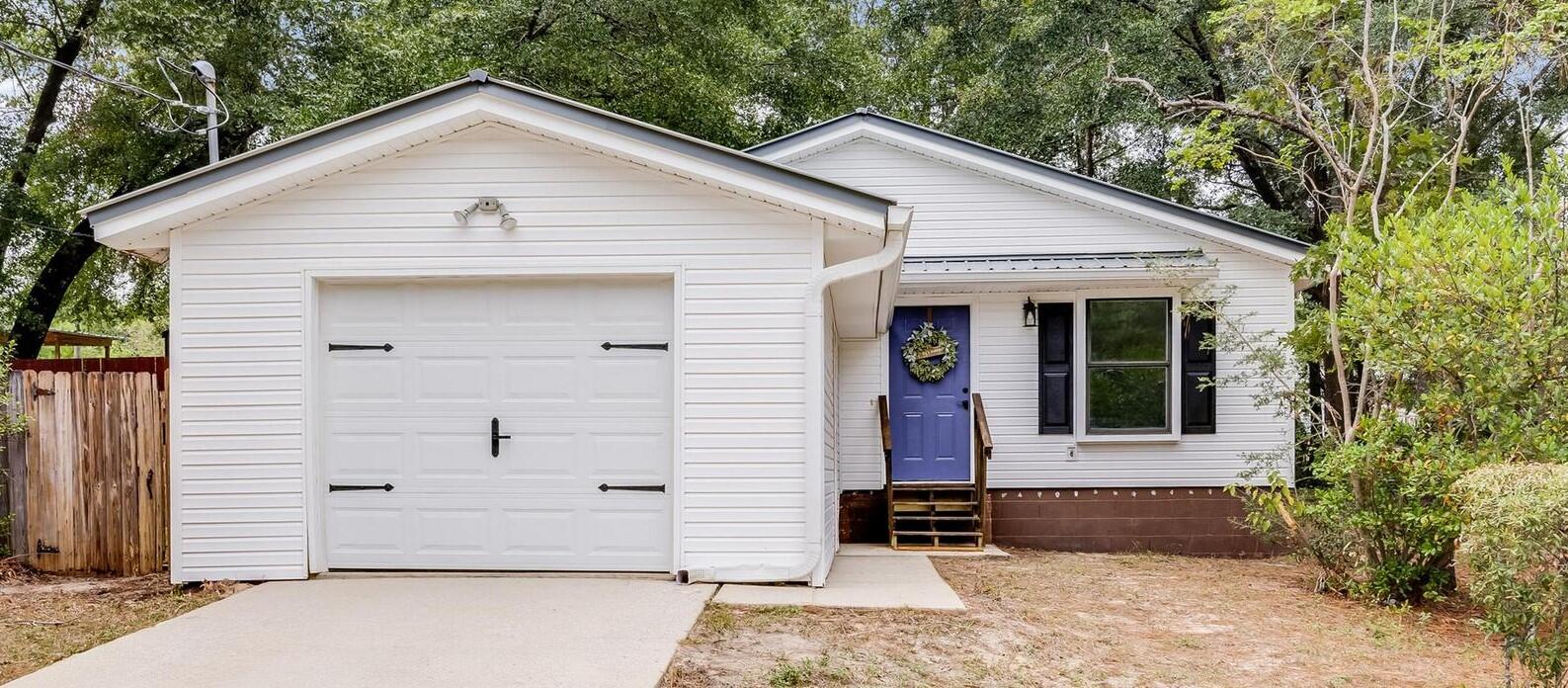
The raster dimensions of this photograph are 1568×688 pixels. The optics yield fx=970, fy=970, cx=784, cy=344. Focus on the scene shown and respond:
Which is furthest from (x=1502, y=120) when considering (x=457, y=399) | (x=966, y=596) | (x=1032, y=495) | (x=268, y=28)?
(x=268, y=28)

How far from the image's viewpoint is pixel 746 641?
14.5 feet

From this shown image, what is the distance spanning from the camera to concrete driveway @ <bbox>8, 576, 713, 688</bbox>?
3801mm

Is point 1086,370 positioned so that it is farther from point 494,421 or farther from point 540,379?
point 494,421

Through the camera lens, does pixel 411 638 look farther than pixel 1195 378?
A: No

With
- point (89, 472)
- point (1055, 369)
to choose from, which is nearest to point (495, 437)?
point (89, 472)

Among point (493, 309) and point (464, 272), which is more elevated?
point (464, 272)

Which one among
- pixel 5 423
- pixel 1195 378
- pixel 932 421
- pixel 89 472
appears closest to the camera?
pixel 5 423

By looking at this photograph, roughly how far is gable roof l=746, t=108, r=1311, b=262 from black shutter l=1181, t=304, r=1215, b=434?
85 centimetres

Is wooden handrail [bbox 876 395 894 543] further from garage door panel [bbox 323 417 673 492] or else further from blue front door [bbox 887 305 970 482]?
garage door panel [bbox 323 417 673 492]

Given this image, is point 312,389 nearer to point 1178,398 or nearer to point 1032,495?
point 1032,495

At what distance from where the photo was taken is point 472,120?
549cm

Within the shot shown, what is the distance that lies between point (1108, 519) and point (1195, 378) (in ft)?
5.06

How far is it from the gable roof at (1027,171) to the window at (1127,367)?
85 centimetres

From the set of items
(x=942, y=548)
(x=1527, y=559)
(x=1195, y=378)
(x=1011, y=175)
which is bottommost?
(x=942, y=548)
